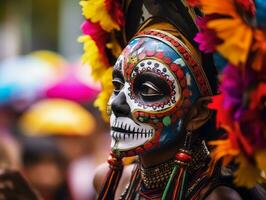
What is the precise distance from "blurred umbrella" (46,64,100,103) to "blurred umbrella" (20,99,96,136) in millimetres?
640

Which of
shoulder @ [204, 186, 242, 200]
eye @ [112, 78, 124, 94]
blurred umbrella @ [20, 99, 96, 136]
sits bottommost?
blurred umbrella @ [20, 99, 96, 136]

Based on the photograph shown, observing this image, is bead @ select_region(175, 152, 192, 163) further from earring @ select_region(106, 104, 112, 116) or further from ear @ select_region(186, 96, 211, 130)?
earring @ select_region(106, 104, 112, 116)

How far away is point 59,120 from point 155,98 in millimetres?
4304

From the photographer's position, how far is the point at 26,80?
454 inches

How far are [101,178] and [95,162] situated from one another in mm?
3381

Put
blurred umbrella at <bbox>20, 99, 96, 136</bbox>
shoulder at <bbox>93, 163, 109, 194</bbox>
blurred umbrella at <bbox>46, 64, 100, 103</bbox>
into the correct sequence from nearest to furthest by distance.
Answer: shoulder at <bbox>93, 163, 109, 194</bbox>
blurred umbrella at <bbox>20, 99, 96, 136</bbox>
blurred umbrella at <bbox>46, 64, 100, 103</bbox>

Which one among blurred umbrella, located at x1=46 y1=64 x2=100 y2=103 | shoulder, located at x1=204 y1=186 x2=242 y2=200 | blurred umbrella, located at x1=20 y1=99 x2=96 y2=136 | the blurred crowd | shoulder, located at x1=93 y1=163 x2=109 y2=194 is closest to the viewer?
shoulder, located at x1=204 y1=186 x2=242 y2=200

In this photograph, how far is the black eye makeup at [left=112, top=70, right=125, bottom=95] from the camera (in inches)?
178

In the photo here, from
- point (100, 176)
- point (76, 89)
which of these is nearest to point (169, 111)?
point (100, 176)

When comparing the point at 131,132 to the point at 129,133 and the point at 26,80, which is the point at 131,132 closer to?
the point at 129,133

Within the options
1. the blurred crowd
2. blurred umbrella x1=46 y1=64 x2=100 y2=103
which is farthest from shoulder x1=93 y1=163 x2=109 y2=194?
blurred umbrella x1=46 y1=64 x2=100 y2=103

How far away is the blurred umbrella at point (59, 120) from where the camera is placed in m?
8.52

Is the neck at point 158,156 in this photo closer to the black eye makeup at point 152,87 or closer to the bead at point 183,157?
the bead at point 183,157

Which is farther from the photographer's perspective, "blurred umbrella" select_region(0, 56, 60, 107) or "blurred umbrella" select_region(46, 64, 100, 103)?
"blurred umbrella" select_region(0, 56, 60, 107)
